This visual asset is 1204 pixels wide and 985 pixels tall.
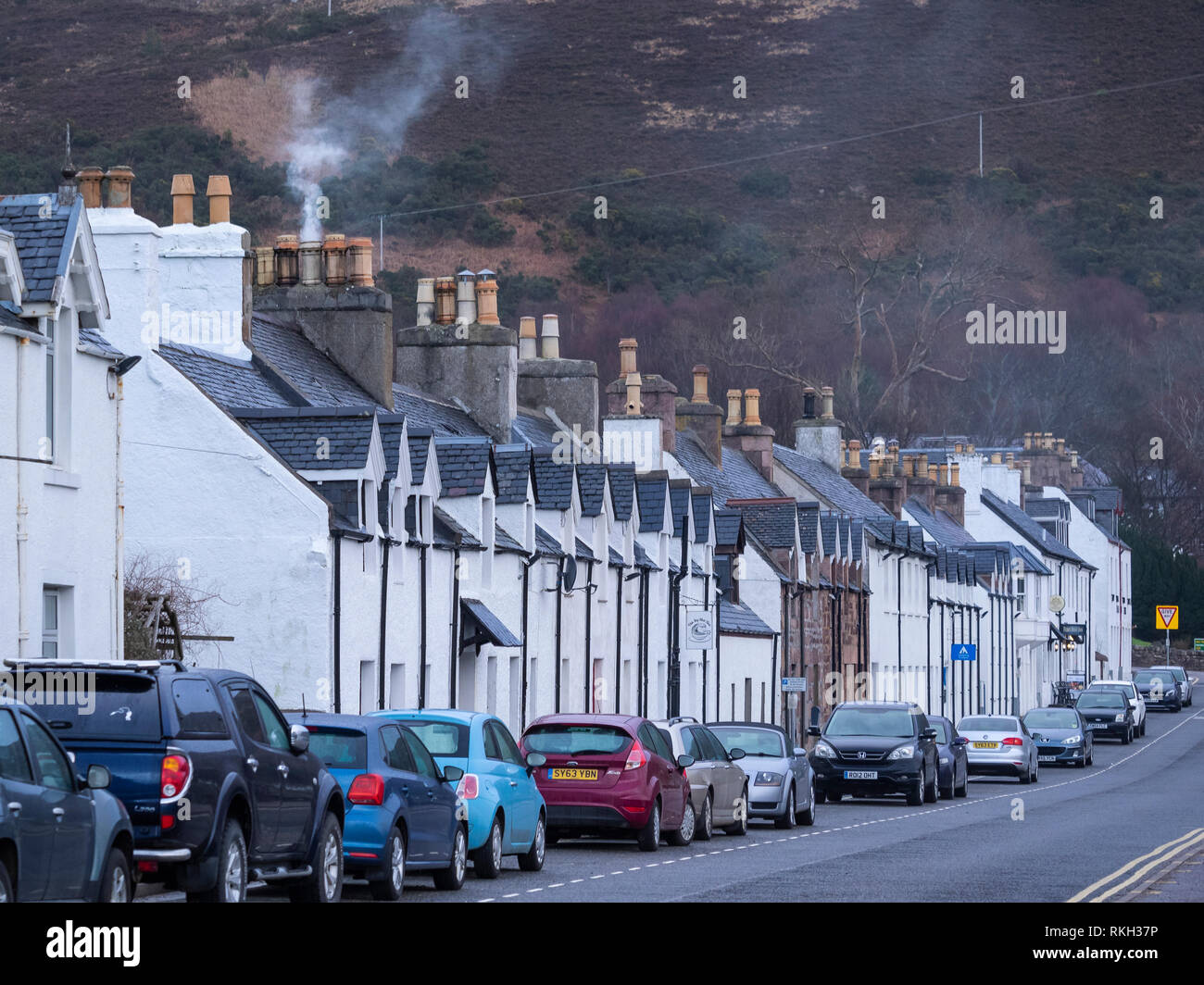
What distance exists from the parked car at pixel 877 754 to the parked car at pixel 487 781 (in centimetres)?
1685

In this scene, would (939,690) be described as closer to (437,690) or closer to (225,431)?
(437,690)

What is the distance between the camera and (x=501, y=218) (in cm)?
17588

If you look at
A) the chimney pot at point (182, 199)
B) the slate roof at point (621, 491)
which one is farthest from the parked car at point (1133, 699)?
the chimney pot at point (182, 199)

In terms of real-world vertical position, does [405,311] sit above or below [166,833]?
above

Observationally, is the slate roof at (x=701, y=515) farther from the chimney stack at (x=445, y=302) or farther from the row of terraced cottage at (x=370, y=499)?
the chimney stack at (x=445, y=302)

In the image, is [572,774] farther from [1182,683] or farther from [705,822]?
[1182,683]

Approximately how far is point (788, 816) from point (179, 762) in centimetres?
1780

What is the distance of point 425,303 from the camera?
148 feet

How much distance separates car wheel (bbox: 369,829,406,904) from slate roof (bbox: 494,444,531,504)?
1770 centimetres

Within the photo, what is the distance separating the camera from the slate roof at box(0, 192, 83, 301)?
74.0ft

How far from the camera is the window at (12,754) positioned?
12164mm

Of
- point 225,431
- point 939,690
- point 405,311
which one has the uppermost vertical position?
point 405,311
